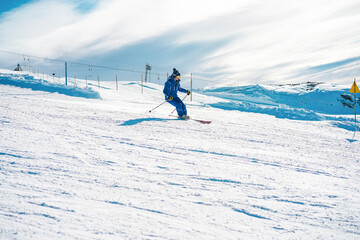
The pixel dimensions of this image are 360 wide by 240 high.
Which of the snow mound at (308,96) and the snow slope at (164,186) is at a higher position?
the snow mound at (308,96)

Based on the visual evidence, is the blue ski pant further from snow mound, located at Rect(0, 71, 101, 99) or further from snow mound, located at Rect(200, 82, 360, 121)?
snow mound, located at Rect(200, 82, 360, 121)

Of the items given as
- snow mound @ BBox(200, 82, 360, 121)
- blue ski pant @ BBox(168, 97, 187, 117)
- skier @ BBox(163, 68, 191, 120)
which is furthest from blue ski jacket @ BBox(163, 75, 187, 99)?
snow mound @ BBox(200, 82, 360, 121)

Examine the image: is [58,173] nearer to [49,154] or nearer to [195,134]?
[49,154]

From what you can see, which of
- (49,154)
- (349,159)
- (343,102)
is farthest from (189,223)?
(343,102)

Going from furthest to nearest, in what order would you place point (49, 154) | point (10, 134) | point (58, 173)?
point (10, 134) < point (49, 154) < point (58, 173)

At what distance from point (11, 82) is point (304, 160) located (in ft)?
48.2

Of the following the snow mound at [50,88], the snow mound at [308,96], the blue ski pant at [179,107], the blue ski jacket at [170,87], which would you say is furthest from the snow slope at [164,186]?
the snow mound at [308,96]

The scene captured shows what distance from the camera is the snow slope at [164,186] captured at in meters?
2.35

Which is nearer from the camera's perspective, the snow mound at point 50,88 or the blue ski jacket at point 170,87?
the blue ski jacket at point 170,87

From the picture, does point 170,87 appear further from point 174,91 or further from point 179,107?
point 179,107

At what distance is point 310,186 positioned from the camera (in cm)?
348

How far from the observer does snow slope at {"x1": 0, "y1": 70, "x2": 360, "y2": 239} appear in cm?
235

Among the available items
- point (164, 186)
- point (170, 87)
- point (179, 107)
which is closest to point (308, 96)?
point (179, 107)

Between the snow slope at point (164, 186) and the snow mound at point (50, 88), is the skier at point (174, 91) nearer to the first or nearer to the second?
the snow slope at point (164, 186)
